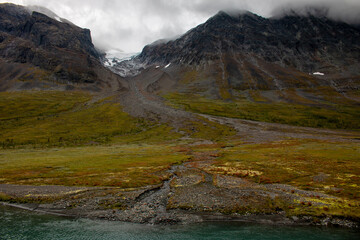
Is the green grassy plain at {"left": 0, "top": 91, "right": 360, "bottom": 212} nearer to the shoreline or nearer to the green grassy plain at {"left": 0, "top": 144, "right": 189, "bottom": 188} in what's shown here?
the green grassy plain at {"left": 0, "top": 144, "right": 189, "bottom": 188}

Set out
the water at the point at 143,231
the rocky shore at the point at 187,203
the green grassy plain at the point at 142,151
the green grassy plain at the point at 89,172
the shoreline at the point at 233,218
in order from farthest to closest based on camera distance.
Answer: the green grassy plain at the point at 142,151, the green grassy plain at the point at 89,172, the rocky shore at the point at 187,203, the shoreline at the point at 233,218, the water at the point at 143,231

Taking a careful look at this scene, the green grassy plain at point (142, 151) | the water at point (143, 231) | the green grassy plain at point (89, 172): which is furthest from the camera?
the green grassy plain at point (142, 151)

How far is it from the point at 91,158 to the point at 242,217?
181ft

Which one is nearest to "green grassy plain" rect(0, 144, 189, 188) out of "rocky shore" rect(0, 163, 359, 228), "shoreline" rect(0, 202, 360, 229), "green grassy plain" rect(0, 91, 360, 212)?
"green grassy plain" rect(0, 91, 360, 212)

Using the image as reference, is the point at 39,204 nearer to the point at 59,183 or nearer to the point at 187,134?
the point at 59,183

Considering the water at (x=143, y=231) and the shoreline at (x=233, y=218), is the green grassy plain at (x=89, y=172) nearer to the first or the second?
the shoreline at (x=233, y=218)

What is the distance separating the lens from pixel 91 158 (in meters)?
71.4

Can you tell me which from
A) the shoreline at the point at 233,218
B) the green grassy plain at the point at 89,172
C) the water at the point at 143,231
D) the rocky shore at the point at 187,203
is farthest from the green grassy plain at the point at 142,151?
the water at the point at 143,231

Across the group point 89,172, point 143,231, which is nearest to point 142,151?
point 89,172

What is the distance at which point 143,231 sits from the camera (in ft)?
93.9

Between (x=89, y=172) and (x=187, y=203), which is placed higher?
(x=187, y=203)

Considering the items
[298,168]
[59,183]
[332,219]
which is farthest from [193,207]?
[298,168]

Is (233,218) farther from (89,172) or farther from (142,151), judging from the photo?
(142,151)

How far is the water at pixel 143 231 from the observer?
27031 mm
